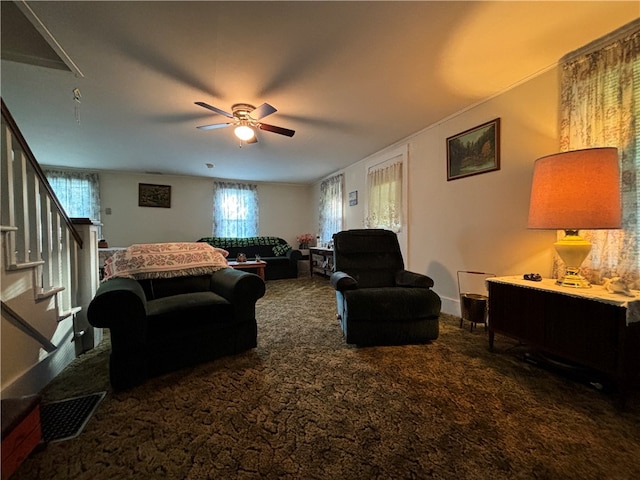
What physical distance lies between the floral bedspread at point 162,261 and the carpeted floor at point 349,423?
711mm

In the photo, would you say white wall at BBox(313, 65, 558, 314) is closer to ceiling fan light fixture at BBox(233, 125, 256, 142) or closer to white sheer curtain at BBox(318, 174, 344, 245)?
white sheer curtain at BBox(318, 174, 344, 245)

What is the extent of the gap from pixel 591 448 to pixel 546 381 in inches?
23.7

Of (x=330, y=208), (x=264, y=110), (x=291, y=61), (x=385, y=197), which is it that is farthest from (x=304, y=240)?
(x=291, y=61)

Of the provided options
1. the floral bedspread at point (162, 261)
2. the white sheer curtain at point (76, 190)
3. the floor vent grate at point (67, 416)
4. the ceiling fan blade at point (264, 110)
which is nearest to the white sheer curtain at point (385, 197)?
the ceiling fan blade at point (264, 110)

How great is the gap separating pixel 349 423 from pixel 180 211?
615 cm

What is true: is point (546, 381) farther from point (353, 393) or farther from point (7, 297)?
point (7, 297)

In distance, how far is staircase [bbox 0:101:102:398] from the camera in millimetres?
1470

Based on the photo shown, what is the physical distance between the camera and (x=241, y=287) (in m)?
2.11

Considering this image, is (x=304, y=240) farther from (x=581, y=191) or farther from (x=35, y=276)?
(x=581, y=191)

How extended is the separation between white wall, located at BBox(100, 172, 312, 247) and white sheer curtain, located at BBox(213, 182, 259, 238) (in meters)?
0.16

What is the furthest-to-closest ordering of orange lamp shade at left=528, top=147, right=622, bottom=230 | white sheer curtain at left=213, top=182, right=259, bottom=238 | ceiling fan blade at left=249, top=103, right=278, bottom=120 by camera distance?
white sheer curtain at left=213, top=182, right=259, bottom=238, ceiling fan blade at left=249, top=103, right=278, bottom=120, orange lamp shade at left=528, top=147, right=622, bottom=230

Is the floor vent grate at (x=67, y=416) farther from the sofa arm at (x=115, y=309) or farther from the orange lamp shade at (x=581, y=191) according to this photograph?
the orange lamp shade at (x=581, y=191)

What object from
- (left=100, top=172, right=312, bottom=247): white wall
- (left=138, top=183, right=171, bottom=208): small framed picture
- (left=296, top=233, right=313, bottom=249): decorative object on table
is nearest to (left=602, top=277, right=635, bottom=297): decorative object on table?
(left=296, top=233, right=313, bottom=249): decorative object on table

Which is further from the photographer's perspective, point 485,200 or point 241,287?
point 485,200
